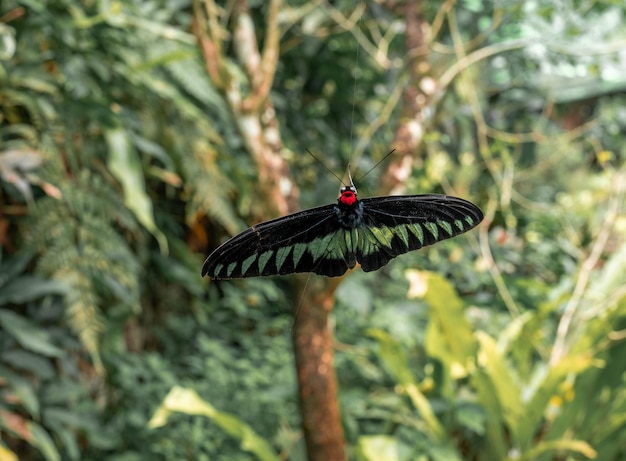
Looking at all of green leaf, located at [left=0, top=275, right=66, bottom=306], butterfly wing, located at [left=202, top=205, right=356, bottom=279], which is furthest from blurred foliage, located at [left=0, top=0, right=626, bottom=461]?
butterfly wing, located at [left=202, top=205, right=356, bottom=279]

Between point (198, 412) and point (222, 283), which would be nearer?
point (198, 412)

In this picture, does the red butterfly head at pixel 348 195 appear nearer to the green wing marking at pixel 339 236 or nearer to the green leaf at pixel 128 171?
the green wing marking at pixel 339 236

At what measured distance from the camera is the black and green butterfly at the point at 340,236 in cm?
54

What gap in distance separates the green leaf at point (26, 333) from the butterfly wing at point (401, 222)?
145 centimetres

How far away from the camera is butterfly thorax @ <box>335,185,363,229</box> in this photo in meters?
0.50

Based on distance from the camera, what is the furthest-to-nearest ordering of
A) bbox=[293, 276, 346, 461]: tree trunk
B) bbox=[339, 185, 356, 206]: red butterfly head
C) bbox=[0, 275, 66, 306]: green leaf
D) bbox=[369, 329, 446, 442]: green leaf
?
bbox=[369, 329, 446, 442]: green leaf, bbox=[0, 275, 66, 306]: green leaf, bbox=[293, 276, 346, 461]: tree trunk, bbox=[339, 185, 356, 206]: red butterfly head

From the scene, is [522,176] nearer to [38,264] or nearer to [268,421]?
[268,421]

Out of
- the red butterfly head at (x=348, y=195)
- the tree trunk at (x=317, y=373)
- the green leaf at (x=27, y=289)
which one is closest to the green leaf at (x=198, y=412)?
the tree trunk at (x=317, y=373)

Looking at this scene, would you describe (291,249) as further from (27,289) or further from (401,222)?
(27,289)

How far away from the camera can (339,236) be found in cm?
56

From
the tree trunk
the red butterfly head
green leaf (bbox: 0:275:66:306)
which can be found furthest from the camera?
green leaf (bbox: 0:275:66:306)

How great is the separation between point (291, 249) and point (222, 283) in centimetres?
232

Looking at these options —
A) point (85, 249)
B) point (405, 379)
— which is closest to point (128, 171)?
point (85, 249)

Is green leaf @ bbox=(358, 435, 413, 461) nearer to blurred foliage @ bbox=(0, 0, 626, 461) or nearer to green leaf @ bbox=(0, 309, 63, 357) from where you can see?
blurred foliage @ bbox=(0, 0, 626, 461)
